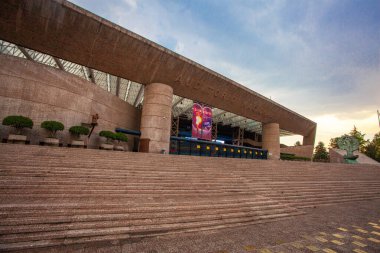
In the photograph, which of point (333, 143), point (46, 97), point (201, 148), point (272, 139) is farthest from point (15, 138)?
point (333, 143)

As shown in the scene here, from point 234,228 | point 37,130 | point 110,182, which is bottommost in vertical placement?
point 234,228

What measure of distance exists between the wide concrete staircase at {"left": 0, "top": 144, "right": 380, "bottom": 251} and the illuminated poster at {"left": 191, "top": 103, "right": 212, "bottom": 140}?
522 inches

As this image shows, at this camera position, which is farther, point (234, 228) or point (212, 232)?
point (234, 228)

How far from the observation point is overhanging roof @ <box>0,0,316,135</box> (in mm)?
13312

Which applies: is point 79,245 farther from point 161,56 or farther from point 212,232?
point 161,56

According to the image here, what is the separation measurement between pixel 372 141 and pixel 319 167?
5422 centimetres

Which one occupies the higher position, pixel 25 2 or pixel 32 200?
pixel 25 2

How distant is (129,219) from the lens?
4.99 m

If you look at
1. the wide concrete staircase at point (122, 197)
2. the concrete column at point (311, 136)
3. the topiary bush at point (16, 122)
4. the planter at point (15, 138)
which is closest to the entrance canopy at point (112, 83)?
the topiary bush at point (16, 122)

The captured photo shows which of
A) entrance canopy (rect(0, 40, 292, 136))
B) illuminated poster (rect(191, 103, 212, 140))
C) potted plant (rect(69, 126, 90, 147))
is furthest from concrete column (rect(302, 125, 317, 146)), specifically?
potted plant (rect(69, 126, 90, 147))

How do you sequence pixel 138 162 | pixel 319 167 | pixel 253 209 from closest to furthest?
1. pixel 253 209
2. pixel 138 162
3. pixel 319 167

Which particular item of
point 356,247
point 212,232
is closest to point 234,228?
point 212,232

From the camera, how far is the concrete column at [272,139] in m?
31.1

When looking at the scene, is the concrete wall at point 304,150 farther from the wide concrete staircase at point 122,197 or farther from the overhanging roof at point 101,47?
the wide concrete staircase at point 122,197
